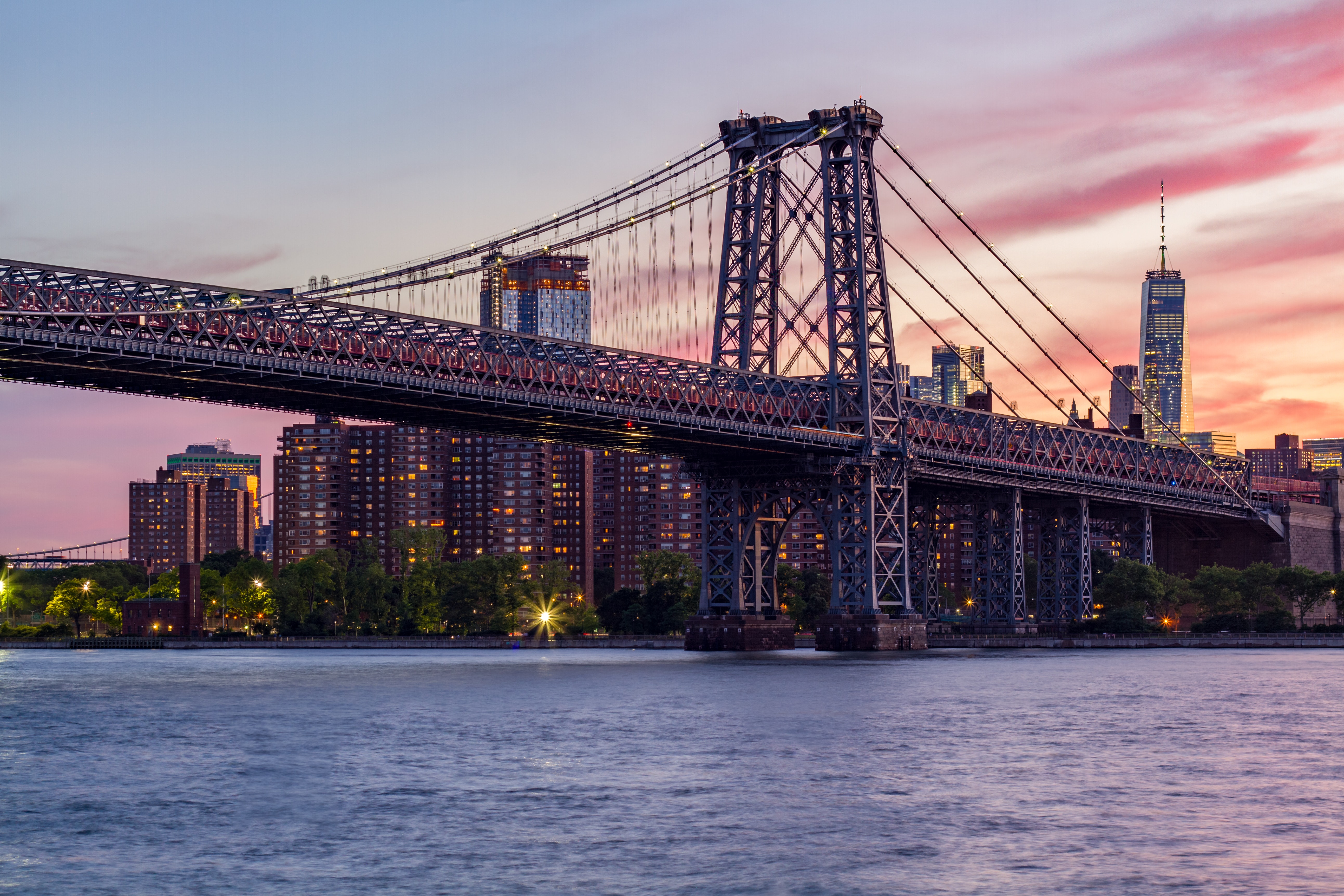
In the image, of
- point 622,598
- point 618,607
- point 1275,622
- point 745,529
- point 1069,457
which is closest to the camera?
point 745,529

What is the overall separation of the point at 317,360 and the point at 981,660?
50992mm

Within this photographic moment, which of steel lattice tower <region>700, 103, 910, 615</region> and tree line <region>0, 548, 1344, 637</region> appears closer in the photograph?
steel lattice tower <region>700, 103, 910, 615</region>

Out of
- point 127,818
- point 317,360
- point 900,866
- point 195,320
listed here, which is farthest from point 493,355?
point 900,866

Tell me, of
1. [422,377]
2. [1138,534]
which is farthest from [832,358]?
[1138,534]

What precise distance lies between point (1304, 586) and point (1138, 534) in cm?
1917

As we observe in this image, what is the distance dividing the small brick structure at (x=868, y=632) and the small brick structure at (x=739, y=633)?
3592 millimetres

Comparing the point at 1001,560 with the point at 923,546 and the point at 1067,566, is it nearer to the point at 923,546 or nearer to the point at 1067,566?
the point at 923,546

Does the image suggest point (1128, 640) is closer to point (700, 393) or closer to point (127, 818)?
point (700, 393)

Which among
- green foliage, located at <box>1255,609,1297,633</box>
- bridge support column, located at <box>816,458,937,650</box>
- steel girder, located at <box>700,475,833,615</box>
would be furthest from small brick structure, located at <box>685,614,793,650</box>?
green foliage, located at <box>1255,609,1297,633</box>

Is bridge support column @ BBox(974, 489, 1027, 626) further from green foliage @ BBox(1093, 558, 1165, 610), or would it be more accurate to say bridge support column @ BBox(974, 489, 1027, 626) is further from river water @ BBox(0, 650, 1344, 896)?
river water @ BBox(0, 650, 1344, 896)

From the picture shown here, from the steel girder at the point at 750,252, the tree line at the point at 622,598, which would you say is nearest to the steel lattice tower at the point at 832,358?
the steel girder at the point at 750,252

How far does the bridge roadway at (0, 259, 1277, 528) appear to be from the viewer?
235 feet

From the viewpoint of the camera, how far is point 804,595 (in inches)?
6398

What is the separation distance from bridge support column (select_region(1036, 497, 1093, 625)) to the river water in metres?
62.6
